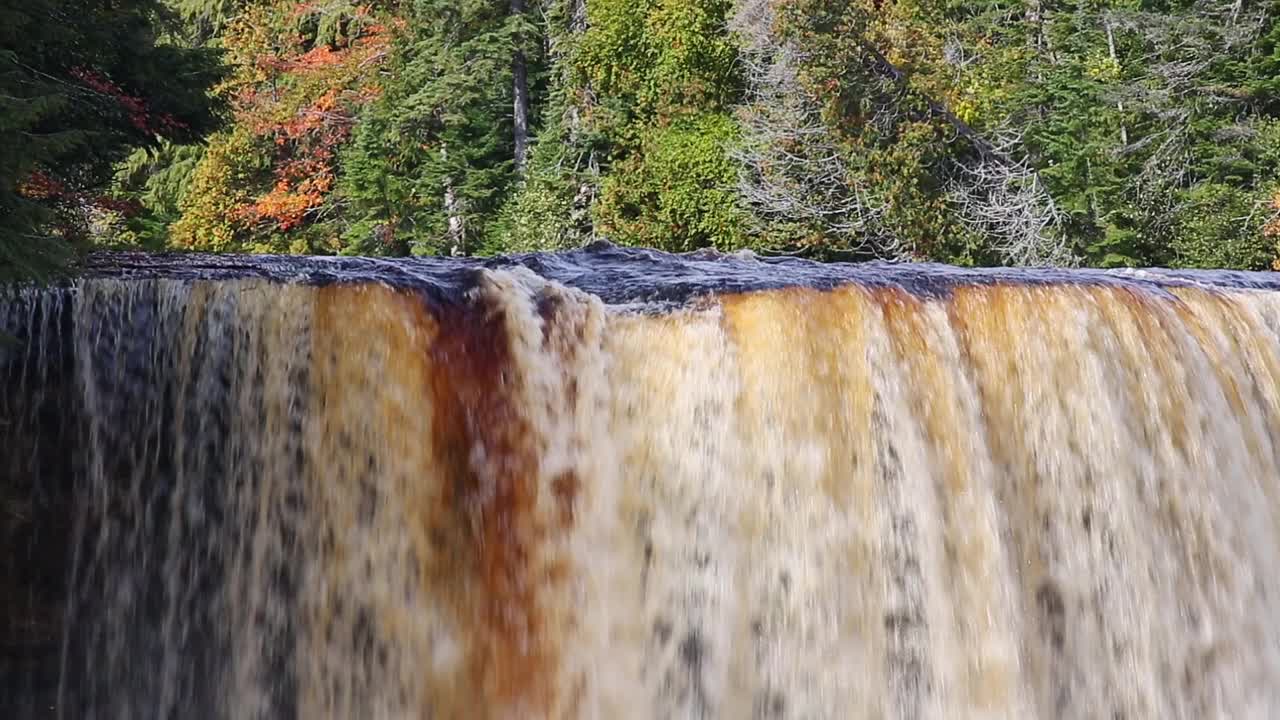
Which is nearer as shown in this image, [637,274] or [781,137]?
[637,274]

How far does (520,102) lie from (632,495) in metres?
15.8

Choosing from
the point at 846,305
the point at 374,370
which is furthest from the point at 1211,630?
the point at 374,370

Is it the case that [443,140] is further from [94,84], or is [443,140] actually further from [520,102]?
[94,84]

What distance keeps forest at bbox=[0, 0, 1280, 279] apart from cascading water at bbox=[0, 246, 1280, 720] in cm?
653

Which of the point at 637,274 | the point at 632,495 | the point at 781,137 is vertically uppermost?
the point at 781,137

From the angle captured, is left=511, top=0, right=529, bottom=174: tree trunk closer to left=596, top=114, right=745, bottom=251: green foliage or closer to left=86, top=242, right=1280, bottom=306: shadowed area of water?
left=596, top=114, right=745, bottom=251: green foliage

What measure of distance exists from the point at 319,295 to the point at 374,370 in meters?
0.40

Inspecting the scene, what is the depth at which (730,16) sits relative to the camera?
17.9 meters

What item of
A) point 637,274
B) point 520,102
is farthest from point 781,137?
point 637,274

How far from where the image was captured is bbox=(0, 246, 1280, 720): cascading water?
579 cm

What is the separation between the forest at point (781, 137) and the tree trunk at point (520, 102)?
0.13 feet

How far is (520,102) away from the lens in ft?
70.6

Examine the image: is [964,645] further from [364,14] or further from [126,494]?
[364,14]

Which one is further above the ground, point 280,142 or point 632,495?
point 280,142
